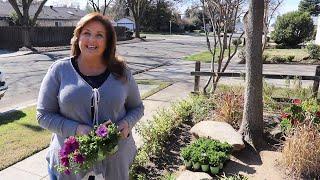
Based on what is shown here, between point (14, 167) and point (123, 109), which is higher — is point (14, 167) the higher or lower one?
the lower one

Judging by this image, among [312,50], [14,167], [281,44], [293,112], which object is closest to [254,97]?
[293,112]

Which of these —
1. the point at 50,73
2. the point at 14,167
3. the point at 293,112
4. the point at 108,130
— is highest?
the point at 50,73

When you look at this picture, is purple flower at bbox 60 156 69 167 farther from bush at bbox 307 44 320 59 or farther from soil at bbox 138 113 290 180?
bush at bbox 307 44 320 59

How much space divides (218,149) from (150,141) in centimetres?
101

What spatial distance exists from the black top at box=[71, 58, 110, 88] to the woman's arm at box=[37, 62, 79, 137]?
130 mm

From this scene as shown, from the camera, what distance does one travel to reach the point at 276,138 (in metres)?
5.56

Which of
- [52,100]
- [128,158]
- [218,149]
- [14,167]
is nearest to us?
[52,100]

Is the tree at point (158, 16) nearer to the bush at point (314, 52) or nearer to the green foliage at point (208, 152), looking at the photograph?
the bush at point (314, 52)

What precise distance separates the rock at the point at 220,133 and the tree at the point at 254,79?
27 centimetres

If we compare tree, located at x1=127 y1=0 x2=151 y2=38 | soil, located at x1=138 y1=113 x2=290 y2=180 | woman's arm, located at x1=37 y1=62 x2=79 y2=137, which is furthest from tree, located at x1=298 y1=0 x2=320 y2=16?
woman's arm, located at x1=37 y1=62 x2=79 y2=137

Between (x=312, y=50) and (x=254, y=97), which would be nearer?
(x=254, y=97)

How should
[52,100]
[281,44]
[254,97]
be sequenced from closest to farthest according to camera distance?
[52,100]
[254,97]
[281,44]

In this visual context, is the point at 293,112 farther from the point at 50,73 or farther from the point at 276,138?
the point at 50,73

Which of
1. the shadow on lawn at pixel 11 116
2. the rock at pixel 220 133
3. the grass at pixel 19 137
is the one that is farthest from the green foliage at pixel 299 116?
the shadow on lawn at pixel 11 116
